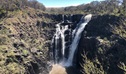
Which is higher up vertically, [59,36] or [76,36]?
[76,36]

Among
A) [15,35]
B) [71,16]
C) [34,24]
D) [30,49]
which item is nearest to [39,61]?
[30,49]

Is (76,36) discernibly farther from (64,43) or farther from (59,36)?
(59,36)

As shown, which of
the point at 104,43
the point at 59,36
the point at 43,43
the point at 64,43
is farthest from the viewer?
the point at 59,36

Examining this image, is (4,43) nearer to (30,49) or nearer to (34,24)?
(30,49)

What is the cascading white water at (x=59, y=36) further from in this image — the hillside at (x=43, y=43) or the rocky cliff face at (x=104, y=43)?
the rocky cliff face at (x=104, y=43)

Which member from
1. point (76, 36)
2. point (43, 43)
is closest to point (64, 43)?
point (76, 36)
